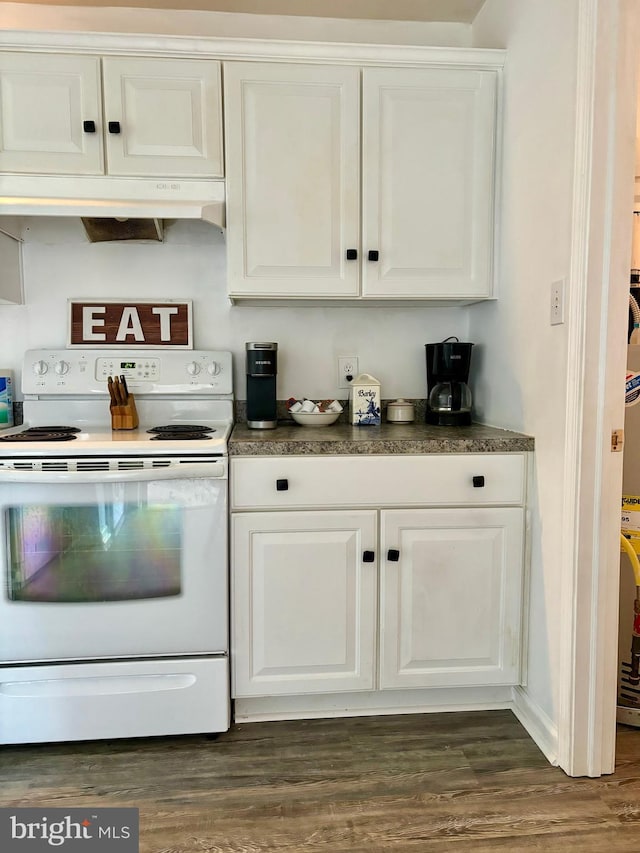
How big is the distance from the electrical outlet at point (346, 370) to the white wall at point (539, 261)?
1.88ft

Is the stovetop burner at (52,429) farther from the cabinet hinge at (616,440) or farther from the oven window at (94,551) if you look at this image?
the cabinet hinge at (616,440)

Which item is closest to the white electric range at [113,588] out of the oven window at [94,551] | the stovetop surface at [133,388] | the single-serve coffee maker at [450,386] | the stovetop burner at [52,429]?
the oven window at [94,551]

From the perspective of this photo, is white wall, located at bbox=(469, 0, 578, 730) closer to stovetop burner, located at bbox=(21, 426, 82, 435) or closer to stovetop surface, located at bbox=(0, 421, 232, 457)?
stovetop surface, located at bbox=(0, 421, 232, 457)

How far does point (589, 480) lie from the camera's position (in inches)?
59.9

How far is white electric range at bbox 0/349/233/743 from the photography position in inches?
64.3

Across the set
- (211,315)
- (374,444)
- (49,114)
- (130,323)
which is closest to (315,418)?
(374,444)

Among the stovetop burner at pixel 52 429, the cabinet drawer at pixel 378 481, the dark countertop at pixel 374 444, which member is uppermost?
A: the stovetop burner at pixel 52 429

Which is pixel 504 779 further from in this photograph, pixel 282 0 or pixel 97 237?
pixel 282 0

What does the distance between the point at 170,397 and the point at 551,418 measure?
135 centimetres

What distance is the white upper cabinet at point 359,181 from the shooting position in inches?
74.5

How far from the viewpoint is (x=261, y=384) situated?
79.2 inches

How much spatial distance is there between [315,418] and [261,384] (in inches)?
9.5

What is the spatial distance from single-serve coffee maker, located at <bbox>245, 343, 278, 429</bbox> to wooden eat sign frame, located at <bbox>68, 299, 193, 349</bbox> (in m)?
0.35

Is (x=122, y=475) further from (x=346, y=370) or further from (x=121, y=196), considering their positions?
(x=346, y=370)
